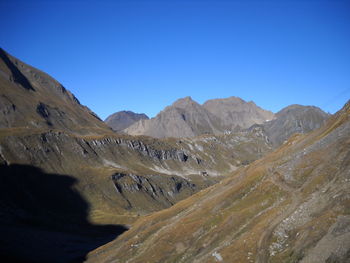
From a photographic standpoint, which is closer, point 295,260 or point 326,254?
point 326,254

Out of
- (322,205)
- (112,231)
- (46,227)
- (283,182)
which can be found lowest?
(322,205)

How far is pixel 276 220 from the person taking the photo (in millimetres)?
67125

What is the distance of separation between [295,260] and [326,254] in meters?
5.18

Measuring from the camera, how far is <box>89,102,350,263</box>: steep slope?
54.6m

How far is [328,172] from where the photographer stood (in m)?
74.2

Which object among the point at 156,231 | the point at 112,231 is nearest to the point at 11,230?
the point at 112,231

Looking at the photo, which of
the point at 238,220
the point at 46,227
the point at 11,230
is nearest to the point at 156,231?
the point at 238,220

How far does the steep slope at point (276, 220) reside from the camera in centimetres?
5462

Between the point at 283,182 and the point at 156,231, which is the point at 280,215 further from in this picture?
the point at 156,231

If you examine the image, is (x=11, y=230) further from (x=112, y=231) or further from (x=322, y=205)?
(x=322, y=205)

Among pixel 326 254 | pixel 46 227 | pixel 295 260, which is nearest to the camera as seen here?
pixel 326 254

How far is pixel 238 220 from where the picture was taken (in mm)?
77562

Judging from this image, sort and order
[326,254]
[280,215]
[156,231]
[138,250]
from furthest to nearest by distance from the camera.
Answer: [156,231], [138,250], [280,215], [326,254]

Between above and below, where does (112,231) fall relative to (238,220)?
above
